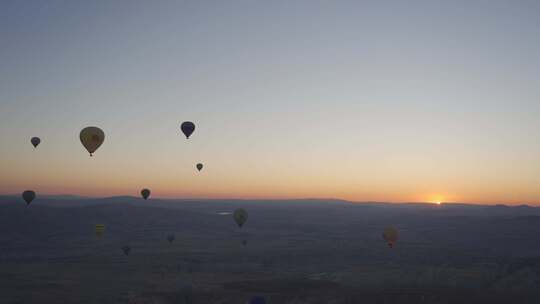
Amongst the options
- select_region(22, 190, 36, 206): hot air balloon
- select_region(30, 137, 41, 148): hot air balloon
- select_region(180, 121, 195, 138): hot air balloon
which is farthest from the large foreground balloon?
select_region(22, 190, 36, 206): hot air balloon

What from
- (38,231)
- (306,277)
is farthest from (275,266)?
(38,231)

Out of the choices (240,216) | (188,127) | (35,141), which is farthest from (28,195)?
(188,127)

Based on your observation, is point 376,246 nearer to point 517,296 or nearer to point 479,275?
point 479,275

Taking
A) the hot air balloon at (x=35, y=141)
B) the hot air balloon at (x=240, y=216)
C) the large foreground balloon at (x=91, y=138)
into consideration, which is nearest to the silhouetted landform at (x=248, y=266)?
the hot air balloon at (x=240, y=216)

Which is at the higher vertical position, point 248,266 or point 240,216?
point 240,216

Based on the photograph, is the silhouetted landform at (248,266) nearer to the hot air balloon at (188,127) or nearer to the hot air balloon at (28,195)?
the hot air balloon at (28,195)

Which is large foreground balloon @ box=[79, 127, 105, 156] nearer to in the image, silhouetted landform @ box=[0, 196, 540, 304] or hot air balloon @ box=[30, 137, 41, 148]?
hot air balloon @ box=[30, 137, 41, 148]

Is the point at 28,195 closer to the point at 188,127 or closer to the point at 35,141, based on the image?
the point at 35,141

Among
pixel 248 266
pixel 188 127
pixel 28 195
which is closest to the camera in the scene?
pixel 188 127
